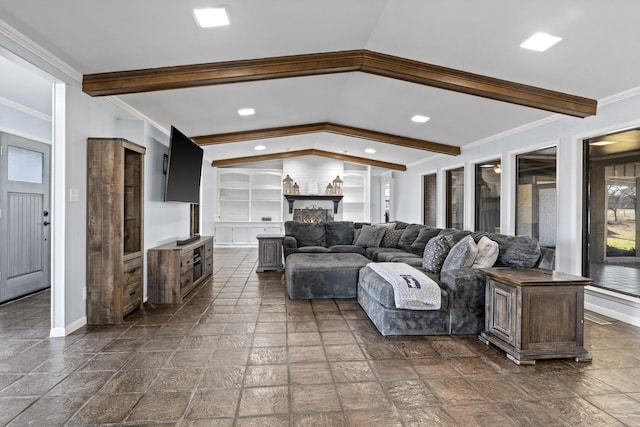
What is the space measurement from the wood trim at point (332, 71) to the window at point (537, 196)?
1.03m

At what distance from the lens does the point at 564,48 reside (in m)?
3.06

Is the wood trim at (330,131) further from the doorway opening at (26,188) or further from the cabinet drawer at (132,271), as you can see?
the cabinet drawer at (132,271)

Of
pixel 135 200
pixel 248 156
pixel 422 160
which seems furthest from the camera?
pixel 248 156

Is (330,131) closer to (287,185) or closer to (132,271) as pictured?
(287,185)

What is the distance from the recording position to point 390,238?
→ 274 inches

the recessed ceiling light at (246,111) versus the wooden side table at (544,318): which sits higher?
the recessed ceiling light at (246,111)

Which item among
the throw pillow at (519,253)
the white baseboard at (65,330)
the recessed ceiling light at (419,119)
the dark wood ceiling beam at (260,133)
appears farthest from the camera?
the dark wood ceiling beam at (260,133)

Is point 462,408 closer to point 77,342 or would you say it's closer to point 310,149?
point 77,342

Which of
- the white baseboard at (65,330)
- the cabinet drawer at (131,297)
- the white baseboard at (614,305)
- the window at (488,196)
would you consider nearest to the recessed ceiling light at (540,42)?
the white baseboard at (614,305)

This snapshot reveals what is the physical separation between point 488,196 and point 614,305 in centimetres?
289

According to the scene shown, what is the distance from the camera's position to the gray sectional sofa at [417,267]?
11.2 ft

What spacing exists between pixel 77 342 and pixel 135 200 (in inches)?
64.5

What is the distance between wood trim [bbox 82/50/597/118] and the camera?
139 inches

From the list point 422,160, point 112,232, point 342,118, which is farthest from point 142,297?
point 422,160
